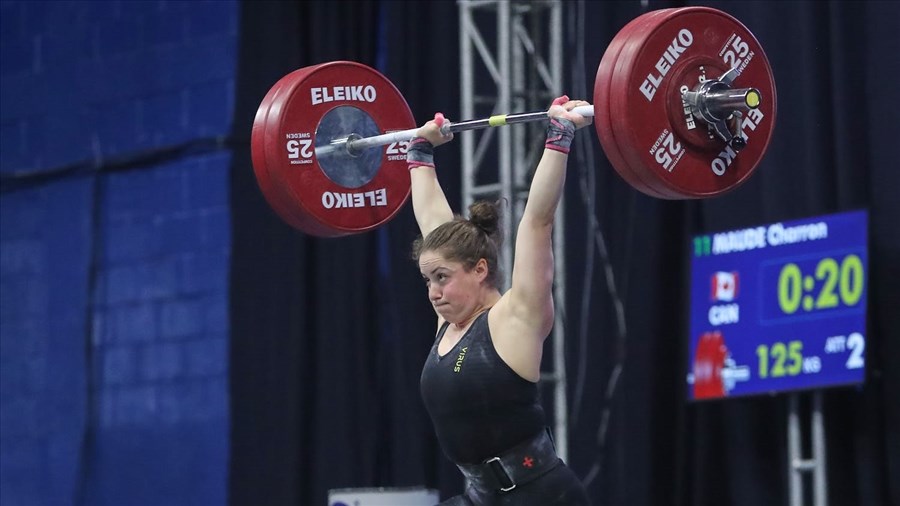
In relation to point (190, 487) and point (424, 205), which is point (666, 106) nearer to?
point (424, 205)

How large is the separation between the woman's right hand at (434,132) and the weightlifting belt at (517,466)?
30.2 inches

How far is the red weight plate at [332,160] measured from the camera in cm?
356

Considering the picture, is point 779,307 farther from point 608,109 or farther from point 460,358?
point 460,358

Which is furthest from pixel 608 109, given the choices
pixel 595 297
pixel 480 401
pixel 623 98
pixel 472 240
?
pixel 595 297

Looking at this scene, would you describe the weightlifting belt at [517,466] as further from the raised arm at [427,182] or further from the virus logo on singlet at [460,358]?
the raised arm at [427,182]

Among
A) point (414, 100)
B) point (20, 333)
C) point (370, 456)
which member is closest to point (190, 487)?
point (370, 456)

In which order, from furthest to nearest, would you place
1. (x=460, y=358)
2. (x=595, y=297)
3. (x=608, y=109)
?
(x=595, y=297) → (x=608, y=109) → (x=460, y=358)

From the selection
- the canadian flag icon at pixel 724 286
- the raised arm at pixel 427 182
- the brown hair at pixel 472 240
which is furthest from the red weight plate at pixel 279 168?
the canadian flag icon at pixel 724 286

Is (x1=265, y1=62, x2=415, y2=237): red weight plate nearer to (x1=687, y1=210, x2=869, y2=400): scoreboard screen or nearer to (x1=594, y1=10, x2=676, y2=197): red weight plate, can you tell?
(x1=594, y1=10, x2=676, y2=197): red weight plate

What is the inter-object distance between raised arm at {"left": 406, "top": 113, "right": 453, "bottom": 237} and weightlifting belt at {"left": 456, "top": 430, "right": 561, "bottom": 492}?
585 mm

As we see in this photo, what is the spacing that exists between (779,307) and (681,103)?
4.61 feet

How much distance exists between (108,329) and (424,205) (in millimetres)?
3226

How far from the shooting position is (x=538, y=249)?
2727 mm

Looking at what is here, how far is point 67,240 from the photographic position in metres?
6.25
